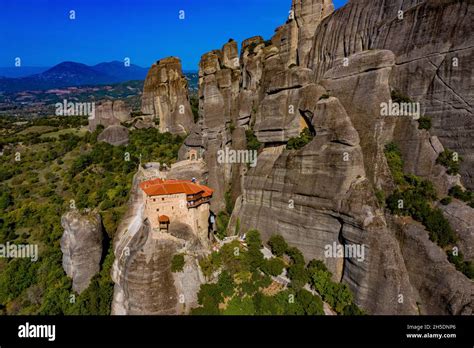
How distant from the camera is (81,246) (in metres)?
24.9

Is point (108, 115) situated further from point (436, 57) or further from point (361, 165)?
point (436, 57)

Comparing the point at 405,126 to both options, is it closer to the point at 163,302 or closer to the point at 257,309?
the point at 257,309

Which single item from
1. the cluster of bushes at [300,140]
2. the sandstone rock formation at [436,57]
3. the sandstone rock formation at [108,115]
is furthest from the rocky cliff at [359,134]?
the sandstone rock formation at [108,115]

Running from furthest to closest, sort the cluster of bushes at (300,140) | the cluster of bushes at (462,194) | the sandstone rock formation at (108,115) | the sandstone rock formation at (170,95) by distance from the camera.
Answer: the sandstone rock formation at (108,115), the sandstone rock formation at (170,95), the cluster of bushes at (300,140), the cluster of bushes at (462,194)

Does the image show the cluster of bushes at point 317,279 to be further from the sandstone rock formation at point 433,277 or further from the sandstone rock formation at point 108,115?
the sandstone rock formation at point 108,115

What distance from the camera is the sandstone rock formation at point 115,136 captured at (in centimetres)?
4788

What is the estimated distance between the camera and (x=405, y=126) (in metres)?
21.1

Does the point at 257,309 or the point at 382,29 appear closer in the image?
the point at 257,309

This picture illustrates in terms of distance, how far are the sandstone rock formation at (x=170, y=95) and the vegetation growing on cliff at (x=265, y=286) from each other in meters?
28.9

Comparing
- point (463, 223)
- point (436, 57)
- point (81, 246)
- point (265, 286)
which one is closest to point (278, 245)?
point (265, 286)

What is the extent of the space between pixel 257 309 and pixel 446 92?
19.3m

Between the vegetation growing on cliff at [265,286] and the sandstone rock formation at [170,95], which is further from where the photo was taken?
the sandstone rock formation at [170,95]

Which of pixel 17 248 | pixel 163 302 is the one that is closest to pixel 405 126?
pixel 163 302

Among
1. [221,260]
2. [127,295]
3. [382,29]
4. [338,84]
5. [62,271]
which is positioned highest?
[382,29]
